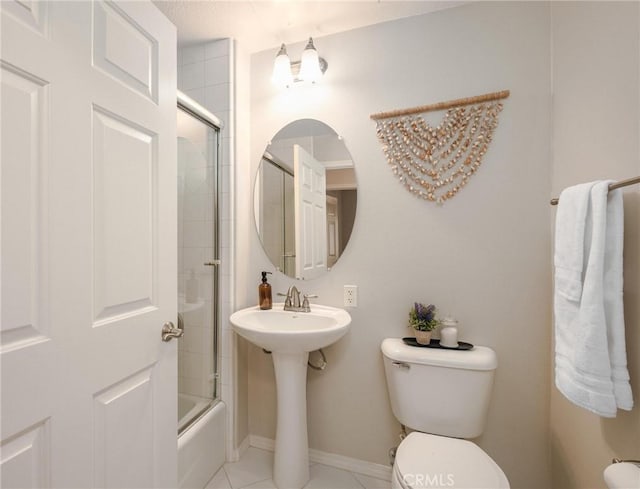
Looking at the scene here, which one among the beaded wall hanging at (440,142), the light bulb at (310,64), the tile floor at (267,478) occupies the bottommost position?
the tile floor at (267,478)

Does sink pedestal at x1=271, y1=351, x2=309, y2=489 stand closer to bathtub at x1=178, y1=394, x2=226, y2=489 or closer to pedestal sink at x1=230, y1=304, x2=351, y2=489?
pedestal sink at x1=230, y1=304, x2=351, y2=489

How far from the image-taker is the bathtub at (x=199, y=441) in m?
1.37

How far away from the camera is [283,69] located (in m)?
1.63

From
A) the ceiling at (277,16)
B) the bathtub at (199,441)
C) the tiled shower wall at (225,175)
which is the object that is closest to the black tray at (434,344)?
the tiled shower wall at (225,175)

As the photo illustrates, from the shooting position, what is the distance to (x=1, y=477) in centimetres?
62

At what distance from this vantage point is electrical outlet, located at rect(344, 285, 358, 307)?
1.63 meters

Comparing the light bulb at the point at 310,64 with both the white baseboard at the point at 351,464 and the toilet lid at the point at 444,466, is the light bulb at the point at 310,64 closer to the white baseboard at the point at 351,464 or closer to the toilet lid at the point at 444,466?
the toilet lid at the point at 444,466

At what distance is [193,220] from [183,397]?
0.90 m

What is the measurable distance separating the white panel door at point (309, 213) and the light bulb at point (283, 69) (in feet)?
1.12

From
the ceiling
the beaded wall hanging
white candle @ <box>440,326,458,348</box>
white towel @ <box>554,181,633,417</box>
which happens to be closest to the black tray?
white candle @ <box>440,326,458,348</box>

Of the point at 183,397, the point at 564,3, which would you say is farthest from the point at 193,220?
the point at 564,3

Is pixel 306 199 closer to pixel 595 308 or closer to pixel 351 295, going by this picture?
pixel 351 295

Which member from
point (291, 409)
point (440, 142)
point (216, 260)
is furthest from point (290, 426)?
point (440, 142)

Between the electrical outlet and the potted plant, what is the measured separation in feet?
1.00
